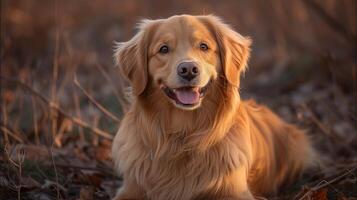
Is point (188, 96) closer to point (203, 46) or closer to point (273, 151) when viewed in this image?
point (203, 46)

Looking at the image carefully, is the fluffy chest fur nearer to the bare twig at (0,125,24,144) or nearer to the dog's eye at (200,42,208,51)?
the dog's eye at (200,42,208,51)

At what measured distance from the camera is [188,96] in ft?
14.4

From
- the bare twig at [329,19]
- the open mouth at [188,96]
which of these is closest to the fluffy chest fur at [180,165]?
the open mouth at [188,96]

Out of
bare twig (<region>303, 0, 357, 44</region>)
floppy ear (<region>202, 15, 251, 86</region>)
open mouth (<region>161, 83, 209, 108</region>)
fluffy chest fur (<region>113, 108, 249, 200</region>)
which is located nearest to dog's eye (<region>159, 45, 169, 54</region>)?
open mouth (<region>161, 83, 209, 108</region>)

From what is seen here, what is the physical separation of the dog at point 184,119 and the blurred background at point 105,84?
52 centimetres

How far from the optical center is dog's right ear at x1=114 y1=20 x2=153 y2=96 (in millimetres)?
4629

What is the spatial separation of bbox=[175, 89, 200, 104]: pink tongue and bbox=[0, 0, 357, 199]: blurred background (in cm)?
100

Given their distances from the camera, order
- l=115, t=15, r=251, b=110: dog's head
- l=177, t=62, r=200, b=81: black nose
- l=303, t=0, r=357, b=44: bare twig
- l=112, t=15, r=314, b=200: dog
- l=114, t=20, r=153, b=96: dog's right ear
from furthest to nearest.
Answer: l=303, t=0, r=357, b=44: bare twig < l=114, t=20, r=153, b=96: dog's right ear < l=112, t=15, r=314, b=200: dog < l=115, t=15, r=251, b=110: dog's head < l=177, t=62, r=200, b=81: black nose

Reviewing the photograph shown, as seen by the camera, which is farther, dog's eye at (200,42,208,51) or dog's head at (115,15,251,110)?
dog's eye at (200,42,208,51)

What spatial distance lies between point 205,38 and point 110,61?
754 cm

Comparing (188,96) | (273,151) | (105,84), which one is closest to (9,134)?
(188,96)

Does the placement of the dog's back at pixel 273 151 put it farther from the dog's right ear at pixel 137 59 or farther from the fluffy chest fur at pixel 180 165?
the dog's right ear at pixel 137 59

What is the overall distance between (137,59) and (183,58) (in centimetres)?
49

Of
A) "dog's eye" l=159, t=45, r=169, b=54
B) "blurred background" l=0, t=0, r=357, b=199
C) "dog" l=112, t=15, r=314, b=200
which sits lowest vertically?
"blurred background" l=0, t=0, r=357, b=199
